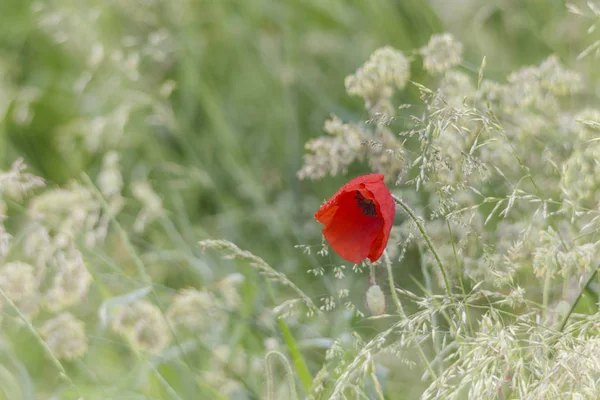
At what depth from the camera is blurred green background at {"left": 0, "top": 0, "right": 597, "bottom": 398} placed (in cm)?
210

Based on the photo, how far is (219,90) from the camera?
2.54 meters

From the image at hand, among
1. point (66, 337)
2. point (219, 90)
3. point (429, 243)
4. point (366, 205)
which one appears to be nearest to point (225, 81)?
point (219, 90)

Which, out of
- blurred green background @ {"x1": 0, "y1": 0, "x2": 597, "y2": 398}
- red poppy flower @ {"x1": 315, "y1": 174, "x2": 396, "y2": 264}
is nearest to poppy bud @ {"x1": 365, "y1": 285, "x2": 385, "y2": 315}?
red poppy flower @ {"x1": 315, "y1": 174, "x2": 396, "y2": 264}

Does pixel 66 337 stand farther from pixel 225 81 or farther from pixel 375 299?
pixel 225 81

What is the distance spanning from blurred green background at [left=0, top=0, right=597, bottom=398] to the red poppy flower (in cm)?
83

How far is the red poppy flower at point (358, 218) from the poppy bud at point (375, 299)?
0.07m

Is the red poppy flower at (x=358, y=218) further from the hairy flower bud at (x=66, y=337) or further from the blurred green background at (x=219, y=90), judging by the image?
the blurred green background at (x=219, y=90)

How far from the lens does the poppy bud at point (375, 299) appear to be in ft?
3.46

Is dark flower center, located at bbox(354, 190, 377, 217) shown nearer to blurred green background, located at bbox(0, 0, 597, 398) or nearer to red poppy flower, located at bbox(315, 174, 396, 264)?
red poppy flower, located at bbox(315, 174, 396, 264)

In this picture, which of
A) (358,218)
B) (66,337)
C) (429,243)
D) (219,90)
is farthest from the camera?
(219,90)

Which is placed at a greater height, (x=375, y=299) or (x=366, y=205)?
(x=366, y=205)

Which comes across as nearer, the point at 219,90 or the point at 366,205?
the point at 366,205

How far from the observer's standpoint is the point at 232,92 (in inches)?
98.2

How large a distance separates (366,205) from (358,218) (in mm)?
35
